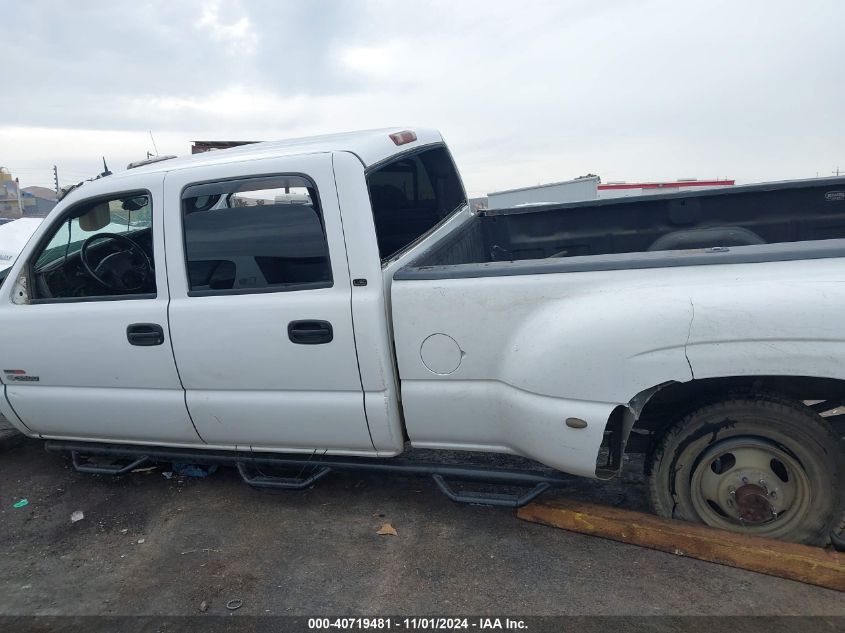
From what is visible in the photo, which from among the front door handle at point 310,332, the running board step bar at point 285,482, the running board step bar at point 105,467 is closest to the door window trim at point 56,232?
the front door handle at point 310,332

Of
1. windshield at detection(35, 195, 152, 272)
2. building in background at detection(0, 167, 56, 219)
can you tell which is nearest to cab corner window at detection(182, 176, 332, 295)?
windshield at detection(35, 195, 152, 272)

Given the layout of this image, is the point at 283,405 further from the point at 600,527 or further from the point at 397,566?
the point at 600,527

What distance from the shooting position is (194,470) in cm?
381

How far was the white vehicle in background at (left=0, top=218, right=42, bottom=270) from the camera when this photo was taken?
563 cm

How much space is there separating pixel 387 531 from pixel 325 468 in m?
0.48

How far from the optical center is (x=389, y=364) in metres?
2.76

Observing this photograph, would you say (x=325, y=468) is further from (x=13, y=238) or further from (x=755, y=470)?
(x=13, y=238)

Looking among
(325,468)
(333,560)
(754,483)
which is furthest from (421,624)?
(754,483)

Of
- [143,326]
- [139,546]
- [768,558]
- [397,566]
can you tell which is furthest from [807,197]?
[139,546]

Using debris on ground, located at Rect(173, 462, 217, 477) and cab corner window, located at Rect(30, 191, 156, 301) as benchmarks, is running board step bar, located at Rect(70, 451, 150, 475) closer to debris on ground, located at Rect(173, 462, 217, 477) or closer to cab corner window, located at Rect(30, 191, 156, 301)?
debris on ground, located at Rect(173, 462, 217, 477)

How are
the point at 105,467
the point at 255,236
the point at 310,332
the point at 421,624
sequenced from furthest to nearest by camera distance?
the point at 105,467 < the point at 255,236 < the point at 310,332 < the point at 421,624

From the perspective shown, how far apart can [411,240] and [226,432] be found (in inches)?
58.2

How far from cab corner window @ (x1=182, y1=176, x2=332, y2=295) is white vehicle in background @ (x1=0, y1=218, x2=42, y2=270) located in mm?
3471

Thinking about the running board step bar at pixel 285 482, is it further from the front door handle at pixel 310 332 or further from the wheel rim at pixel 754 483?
the wheel rim at pixel 754 483
